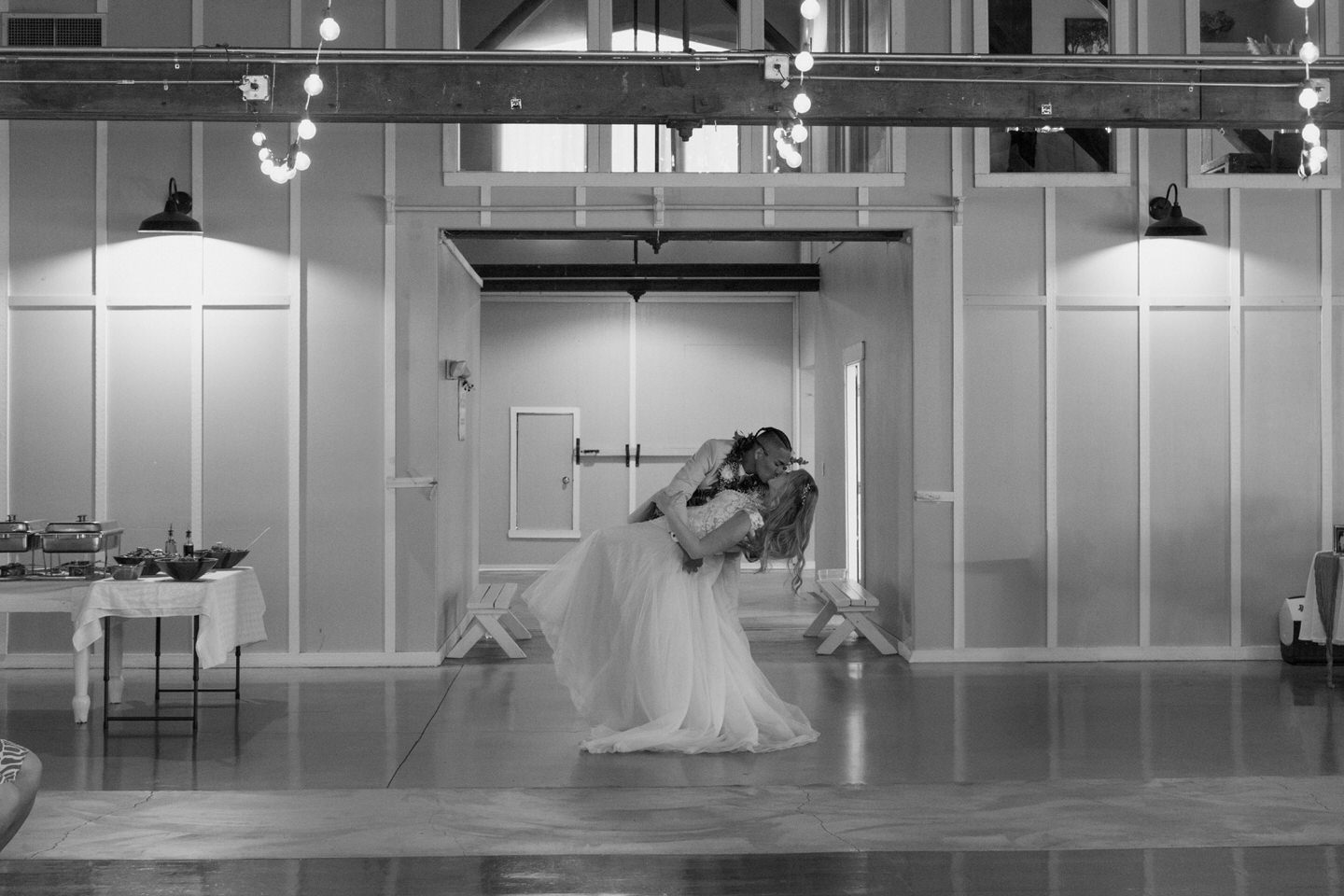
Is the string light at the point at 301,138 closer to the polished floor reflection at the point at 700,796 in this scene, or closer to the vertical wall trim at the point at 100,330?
the vertical wall trim at the point at 100,330

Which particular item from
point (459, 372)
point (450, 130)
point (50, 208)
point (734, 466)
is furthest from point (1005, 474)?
point (50, 208)

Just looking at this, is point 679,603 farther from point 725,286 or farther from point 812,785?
point 725,286

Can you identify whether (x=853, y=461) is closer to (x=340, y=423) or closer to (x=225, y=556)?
(x=340, y=423)

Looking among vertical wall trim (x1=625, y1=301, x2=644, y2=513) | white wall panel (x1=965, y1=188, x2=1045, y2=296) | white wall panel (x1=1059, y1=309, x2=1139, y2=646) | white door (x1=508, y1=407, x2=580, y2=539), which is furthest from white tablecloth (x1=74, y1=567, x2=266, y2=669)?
vertical wall trim (x1=625, y1=301, x2=644, y2=513)

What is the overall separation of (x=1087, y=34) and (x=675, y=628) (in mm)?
5382

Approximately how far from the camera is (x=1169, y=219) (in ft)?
28.7

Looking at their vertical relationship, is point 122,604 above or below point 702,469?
below

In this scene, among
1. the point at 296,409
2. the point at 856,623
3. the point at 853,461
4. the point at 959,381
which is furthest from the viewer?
the point at 853,461

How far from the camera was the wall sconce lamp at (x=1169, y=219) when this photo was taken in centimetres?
869

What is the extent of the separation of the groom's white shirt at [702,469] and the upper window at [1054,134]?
11.3 feet

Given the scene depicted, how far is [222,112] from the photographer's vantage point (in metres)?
7.13

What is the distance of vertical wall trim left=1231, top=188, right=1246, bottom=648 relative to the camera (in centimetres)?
909

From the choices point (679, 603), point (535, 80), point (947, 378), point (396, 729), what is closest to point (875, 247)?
point (947, 378)

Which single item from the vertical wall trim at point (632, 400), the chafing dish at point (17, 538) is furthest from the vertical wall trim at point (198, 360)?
the vertical wall trim at point (632, 400)
